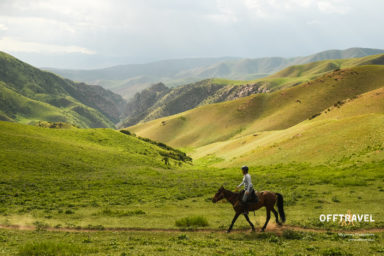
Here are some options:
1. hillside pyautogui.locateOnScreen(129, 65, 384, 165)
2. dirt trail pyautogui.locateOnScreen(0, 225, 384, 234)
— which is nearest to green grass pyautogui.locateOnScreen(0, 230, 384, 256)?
dirt trail pyautogui.locateOnScreen(0, 225, 384, 234)

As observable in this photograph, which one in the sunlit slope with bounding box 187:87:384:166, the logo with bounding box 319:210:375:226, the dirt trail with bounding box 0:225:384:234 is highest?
the sunlit slope with bounding box 187:87:384:166

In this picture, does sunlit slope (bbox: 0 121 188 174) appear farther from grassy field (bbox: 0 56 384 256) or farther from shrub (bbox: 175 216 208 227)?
shrub (bbox: 175 216 208 227)

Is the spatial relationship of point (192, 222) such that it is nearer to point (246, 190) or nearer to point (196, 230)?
point (196, 230)

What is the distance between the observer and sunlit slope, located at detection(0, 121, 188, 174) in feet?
163

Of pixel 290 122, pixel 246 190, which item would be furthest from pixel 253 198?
pixel 290 122

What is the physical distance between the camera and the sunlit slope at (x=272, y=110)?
124 m

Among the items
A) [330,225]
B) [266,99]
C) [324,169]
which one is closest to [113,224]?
[330,225]

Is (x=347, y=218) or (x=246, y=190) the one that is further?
(x=347, y=218)

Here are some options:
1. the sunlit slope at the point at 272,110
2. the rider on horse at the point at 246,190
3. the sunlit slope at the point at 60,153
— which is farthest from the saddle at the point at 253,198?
the sunlit slope at the point at 272,110

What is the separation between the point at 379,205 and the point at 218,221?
1460 centimetres

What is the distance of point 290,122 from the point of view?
117 metres

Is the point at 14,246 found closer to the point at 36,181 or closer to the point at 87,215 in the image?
the point at 87,215

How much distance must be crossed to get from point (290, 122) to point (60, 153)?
91.4 meters

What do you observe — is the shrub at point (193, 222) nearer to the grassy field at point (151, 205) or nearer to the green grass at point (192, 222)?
the green grass at point (192, 222)
